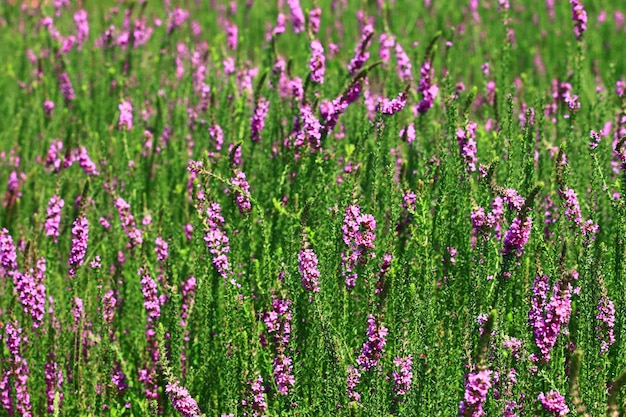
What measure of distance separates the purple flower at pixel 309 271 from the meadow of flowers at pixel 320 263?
0.02 meters

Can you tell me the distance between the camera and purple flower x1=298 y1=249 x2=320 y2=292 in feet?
7.78

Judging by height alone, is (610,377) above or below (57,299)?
below

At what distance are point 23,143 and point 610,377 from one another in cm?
374

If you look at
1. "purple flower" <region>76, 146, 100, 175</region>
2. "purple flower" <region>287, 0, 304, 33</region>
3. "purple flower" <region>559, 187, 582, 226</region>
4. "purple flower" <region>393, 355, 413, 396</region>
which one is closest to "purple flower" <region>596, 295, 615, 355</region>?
"purple flower" <region>559, 187, 582, 226</region>

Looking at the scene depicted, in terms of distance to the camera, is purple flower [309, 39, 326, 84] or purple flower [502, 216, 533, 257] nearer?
purple flower [502, 216, 533, 257]

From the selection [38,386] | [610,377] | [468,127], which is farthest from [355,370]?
[38,386]

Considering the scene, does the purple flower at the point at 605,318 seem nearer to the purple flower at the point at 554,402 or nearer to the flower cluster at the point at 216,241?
the purple flower at the point at 554,402

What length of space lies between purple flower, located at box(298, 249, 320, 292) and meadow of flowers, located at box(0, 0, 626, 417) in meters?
0.02

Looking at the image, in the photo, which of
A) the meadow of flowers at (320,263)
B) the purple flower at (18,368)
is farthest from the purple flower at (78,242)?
the purple flower at (18,368)

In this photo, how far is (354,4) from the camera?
870cm

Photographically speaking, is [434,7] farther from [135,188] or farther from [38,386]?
[38,386]

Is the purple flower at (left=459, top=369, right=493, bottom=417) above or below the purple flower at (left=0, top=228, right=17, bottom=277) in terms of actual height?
below

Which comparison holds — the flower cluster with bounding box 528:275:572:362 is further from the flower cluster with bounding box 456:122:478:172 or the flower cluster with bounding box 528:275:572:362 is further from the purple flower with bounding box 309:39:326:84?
the purple flower with bounding box 309:39:326:84

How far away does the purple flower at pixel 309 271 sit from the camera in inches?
93.4
